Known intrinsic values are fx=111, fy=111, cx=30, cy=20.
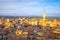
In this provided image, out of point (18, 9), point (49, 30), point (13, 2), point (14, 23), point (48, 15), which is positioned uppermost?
point (13, 2)

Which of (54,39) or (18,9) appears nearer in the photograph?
(54,39)

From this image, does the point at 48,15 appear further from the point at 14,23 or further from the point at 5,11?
the point at 5,11

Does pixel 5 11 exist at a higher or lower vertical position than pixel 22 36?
higher

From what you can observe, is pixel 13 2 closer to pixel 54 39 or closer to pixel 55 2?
pixel 55 2

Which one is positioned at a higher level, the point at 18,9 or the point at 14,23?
the point at 18,9

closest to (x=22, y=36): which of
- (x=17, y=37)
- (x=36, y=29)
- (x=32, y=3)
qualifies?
(x=17, y=37)

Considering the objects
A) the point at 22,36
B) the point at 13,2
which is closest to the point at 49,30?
the point at 22,36
